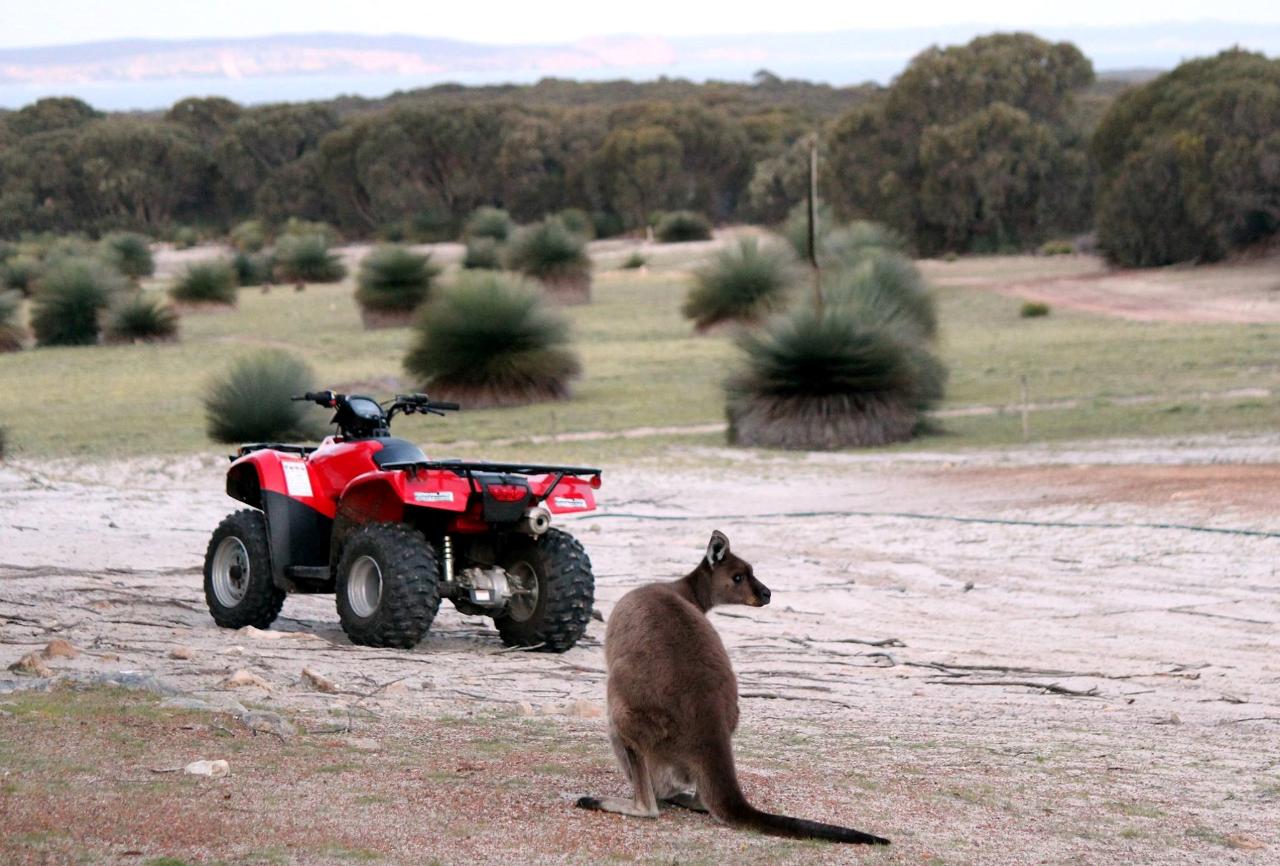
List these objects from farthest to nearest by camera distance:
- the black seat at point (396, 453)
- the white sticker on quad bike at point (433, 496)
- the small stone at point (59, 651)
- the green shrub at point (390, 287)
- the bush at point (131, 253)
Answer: the bush at point (131, 253), the green shrub at point (390, 287), the black seat at point (396, 453), the white sticker on quad bike at point (433, 496), the small stone at point (59, 651)

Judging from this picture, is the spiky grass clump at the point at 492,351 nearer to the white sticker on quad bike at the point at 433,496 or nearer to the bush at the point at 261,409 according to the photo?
the bush at the point at 261,409

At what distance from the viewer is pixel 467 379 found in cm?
2509

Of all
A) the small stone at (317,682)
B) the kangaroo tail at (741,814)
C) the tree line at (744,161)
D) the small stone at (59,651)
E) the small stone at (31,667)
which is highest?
the tree line at (744,161)

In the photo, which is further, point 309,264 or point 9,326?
point 309,264

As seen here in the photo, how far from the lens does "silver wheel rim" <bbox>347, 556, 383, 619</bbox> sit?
29.2ft

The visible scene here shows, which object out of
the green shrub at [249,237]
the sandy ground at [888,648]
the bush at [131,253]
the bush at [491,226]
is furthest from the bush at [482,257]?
the sandy ground at [888,648]

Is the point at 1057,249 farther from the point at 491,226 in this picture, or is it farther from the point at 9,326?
the point at 9,326

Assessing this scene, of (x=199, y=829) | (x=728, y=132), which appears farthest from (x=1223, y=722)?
(x=728, y=132)

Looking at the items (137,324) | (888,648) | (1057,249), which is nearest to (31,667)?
(888,648)

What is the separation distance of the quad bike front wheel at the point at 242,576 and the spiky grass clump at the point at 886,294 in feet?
42.2

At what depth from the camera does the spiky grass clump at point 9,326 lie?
112ft

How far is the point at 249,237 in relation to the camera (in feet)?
235

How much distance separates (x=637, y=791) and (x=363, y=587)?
13.3 ft

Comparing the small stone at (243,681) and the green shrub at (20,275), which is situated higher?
the green shrub at (20,275)
